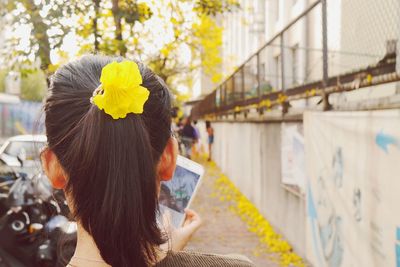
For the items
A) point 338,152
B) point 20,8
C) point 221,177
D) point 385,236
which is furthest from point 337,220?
point 221,177

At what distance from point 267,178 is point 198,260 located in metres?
7.91

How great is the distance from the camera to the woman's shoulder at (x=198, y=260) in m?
1.54

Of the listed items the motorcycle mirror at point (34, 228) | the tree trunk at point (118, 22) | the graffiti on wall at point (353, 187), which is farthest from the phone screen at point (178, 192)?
the tree trunk at point (118, 22)

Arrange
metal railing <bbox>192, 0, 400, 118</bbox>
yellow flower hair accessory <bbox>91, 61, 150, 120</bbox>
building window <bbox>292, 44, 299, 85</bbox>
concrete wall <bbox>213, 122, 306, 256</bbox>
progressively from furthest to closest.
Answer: building window <bbox>292, 44, 299, 85</bbox>, concrete wall <bbox>213, 122, 306, 256</bbox>, metal railing <bbox>192, 0, 400, 118</bbox>, yellow flower hair accessory <bbox>91, 61, 150, 120</bbox>

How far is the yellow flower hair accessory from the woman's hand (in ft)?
1.40

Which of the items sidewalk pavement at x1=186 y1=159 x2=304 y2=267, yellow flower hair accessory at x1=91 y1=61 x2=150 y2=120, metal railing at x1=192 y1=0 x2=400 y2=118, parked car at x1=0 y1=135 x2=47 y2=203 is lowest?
sidewalk pavement at x1=186 y1=159 x2=304 y2=267

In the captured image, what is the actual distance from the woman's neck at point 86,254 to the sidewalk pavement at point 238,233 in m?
3.74

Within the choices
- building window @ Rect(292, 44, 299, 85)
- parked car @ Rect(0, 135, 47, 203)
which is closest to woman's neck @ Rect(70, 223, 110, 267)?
parked car @ Rect(0, 135, 47, 203)

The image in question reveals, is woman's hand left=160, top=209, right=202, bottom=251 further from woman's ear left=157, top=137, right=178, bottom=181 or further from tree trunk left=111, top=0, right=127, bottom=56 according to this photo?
tree trunk left=111, top=0, right=127, bottom=56

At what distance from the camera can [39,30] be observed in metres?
6.38

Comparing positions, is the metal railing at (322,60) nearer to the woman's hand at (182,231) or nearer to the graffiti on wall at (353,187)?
the graffiti on wall at (353,187)

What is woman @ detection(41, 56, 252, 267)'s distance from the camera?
1413 millimetres

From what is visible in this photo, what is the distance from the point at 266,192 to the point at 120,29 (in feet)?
12.0

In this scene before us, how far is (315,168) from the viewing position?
5.54 metres
